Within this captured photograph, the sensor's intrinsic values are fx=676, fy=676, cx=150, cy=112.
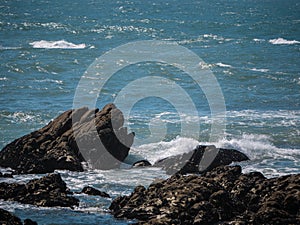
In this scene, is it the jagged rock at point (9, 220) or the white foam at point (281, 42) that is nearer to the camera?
the jagged rock at point (9, 220)

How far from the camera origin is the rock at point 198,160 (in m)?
33.1

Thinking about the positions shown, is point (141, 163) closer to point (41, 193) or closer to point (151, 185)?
point (151, 185)

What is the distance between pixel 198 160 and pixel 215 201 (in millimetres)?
8199

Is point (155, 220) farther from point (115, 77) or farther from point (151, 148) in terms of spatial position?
point (115, 77)

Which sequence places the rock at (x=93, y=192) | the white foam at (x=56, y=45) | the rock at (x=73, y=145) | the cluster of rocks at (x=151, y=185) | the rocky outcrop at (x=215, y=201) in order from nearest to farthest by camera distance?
the rocky outcrop at (x=215, y=201) → the cluster of rocks at (x=151, y=185) → the rock at (x=93, y=192) → the rock at (x=73, y=145) → the white foam at (x=56, y=45)

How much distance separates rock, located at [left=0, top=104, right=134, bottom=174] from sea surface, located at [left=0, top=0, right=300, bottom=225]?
1.10 meters

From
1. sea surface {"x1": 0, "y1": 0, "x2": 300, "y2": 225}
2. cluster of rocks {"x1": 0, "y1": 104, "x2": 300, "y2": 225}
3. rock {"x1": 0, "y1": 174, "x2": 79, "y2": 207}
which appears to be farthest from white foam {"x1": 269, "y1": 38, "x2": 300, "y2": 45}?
rock {"x1": 0, "y1": 174, "x2": 79, "y2": 207}

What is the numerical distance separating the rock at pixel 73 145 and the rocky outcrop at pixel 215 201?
272 inches

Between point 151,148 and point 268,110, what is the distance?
503 inches

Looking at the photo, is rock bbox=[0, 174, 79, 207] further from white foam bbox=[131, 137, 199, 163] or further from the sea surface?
white foam bbox=[131, 137, 199, 163]

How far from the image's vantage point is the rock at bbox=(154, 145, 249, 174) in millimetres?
33125

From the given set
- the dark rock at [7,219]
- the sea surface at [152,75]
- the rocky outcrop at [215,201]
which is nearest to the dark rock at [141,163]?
the sea surface at [152,75]

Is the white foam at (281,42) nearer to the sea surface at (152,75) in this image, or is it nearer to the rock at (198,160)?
the sea surface at (152,75)

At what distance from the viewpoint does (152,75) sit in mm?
62625
